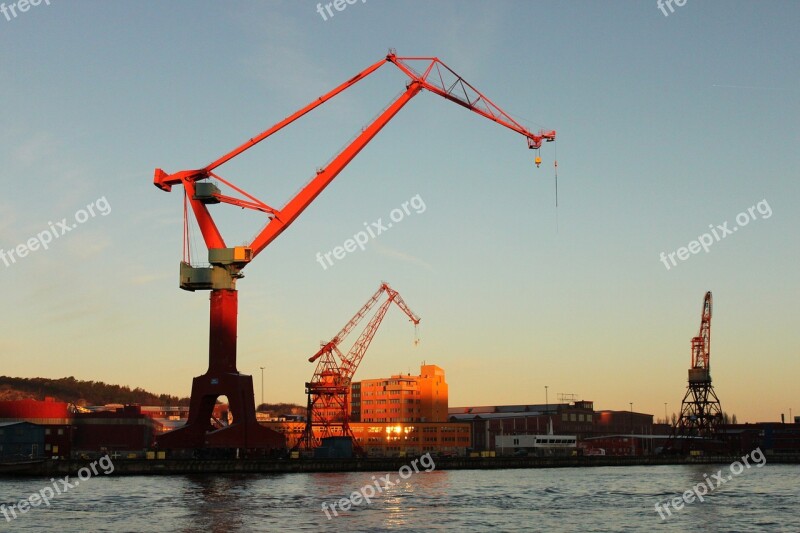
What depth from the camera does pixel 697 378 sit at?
396 feet

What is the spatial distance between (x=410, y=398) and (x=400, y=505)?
96760mm

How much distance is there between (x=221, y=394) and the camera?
71.1 m

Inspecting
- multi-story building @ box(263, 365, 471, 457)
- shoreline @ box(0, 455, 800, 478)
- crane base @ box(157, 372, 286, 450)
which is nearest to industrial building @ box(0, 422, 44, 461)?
shoreline @ box(0, 455, 800, 478)

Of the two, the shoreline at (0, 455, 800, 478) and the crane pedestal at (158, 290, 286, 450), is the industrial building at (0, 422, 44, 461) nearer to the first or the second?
the shoreline at (0, 455, 800, 478)

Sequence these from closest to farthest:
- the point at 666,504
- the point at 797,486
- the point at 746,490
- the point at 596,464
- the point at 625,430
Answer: the point at 666,504, the point at 746,490, the point at 797,486, the point at 596,464, the point at 625,430

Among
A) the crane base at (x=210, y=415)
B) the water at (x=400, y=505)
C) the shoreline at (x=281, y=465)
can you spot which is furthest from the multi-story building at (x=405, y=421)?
the water at (x=400, y=505)

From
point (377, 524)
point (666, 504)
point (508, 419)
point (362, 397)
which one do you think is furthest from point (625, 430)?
point (377, 524)

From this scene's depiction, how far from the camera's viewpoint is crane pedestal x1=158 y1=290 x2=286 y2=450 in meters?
71.6

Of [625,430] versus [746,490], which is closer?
[746,490]

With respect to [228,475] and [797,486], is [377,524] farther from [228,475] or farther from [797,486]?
[797,486]

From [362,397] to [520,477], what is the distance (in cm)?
7650

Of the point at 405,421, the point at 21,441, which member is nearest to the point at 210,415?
the point at 21,441

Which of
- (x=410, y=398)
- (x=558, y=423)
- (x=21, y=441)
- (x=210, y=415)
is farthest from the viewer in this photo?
(x=558, y=423)

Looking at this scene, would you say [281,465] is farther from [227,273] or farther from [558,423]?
[558,423]
